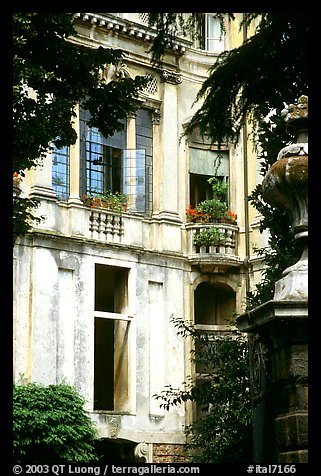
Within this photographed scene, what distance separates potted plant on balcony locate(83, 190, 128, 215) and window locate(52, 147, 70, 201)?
0.43 metres

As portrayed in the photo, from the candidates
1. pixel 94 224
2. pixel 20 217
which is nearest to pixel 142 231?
pixel 94 224

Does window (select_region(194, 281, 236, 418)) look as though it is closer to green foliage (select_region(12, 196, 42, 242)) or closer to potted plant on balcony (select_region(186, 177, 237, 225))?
potted plant on balcony (select_region(186, 177, 237, 225))

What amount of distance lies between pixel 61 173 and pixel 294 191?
1370cm

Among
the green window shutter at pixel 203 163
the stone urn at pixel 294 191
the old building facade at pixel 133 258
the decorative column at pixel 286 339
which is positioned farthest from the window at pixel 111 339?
the stone urn at pixel 294 191

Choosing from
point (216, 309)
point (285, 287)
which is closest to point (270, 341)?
point (285, 287)

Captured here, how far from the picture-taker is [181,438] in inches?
880

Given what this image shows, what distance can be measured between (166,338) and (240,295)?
1972mm

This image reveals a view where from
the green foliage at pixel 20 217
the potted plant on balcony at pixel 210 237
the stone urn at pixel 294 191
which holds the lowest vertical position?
the stone urn at pixel 294 191

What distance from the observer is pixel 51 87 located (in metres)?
11.8

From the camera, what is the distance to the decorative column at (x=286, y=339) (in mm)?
8086

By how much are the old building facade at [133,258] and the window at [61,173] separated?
0.02m

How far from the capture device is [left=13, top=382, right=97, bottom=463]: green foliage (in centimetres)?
1864

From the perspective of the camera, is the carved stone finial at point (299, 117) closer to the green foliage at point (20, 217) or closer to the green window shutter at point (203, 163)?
the green foliage at point (20, 217)

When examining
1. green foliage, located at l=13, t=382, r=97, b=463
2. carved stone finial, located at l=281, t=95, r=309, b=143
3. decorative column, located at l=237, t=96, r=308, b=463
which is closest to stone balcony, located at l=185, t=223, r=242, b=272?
green foliage, located at l=13, t=382, r=97, b=463
